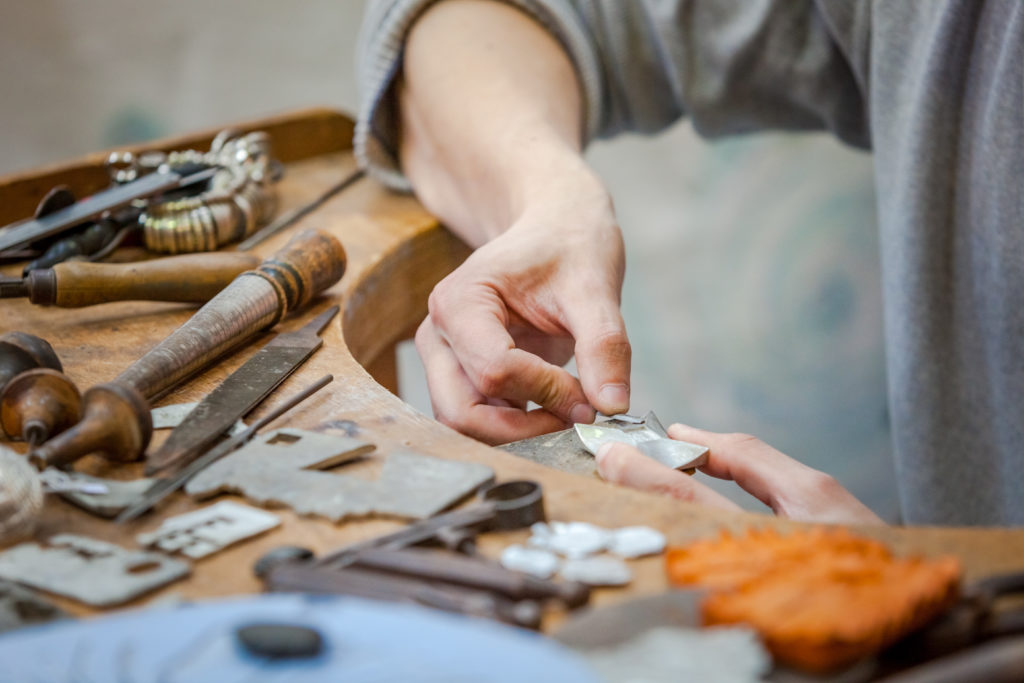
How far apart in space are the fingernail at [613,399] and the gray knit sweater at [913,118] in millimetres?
478

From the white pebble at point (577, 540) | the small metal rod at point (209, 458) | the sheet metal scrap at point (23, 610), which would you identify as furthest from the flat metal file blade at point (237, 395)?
the white pebble at point (577, 540)

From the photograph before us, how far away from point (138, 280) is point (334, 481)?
1.17ft

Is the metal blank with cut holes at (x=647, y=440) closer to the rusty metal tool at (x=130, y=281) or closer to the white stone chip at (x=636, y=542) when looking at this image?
the white stone chip at (x=636, y=542)

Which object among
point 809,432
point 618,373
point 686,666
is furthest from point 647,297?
point 686,666

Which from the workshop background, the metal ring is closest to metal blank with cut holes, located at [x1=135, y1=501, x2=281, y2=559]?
the metal ring

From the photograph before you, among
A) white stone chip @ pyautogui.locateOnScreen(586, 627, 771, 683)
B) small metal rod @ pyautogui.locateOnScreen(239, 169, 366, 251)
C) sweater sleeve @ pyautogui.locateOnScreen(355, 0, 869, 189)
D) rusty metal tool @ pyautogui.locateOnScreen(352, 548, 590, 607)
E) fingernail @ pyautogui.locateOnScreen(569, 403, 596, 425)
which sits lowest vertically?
fingernail @ pyautogui.locateOnScreen(569, 403, 596, 425)

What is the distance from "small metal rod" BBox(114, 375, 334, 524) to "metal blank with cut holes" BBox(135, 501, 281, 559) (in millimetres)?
18

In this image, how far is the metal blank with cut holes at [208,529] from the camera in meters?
0.43

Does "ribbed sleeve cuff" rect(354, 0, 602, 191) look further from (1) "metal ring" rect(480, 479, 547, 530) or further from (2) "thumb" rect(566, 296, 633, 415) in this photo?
(1) "metal ring" rect(480, 479, 547, 530)

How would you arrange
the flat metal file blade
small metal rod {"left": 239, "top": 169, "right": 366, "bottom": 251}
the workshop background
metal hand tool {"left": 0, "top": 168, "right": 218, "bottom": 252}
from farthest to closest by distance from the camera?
the workshop background
small metal rod {"left": 239, "top": 169, "right": 366, "bottom": 251}
metal hand tool {"left": 0, "top": 168, "right": 218, "bottom": 252}
the flat metal file blade

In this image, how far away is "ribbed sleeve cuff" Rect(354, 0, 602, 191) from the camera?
3.39 feet

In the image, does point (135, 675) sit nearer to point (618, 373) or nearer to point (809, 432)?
point (618, 373)

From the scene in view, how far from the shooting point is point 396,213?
1.05 meters

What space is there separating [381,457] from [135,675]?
21 cm
